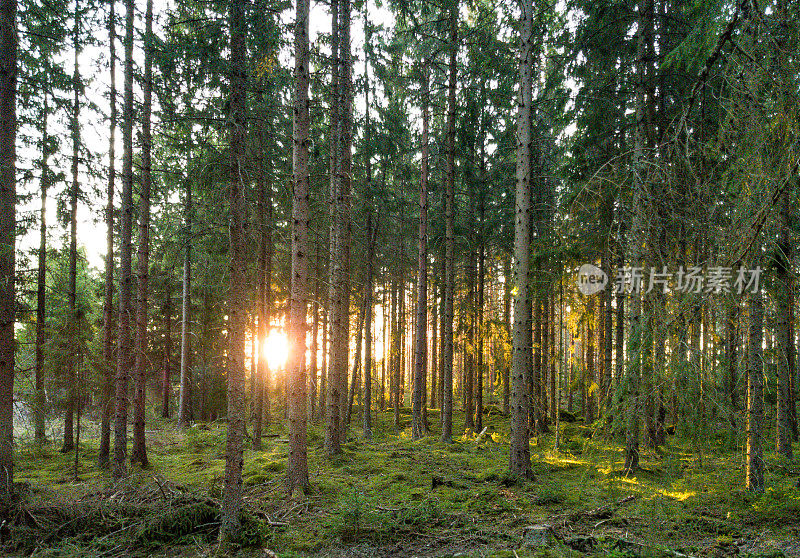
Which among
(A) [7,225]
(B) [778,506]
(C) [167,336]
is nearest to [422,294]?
(B) [778,506]

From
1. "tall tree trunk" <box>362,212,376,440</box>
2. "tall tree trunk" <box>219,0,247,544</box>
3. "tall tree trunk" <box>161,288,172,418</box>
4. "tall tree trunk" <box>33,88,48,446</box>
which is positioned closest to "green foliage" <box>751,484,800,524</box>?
"tall tree trunk" <box>219,0,247,544</box>

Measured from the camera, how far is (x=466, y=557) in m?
Result: 5.44

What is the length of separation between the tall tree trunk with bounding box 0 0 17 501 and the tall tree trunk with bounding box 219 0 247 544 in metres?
4.11

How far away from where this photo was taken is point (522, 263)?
9.47 metres

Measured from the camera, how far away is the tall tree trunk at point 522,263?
926cm

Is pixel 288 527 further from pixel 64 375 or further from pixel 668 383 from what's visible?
pixel 64 375

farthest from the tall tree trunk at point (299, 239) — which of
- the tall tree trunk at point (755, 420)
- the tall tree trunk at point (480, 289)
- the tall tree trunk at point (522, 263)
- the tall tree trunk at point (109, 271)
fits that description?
the tall tree trunk at point (480, 289)

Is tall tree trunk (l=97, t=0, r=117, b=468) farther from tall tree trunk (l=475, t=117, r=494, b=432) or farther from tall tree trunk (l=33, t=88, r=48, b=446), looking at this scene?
tall tree trunk (l=475, t=117, r=494, b=432)

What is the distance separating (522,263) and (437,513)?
5.17 m

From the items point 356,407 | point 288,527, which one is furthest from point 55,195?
point 356,407

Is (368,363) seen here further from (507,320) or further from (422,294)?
(507,320)

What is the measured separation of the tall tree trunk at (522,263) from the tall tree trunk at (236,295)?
560cm

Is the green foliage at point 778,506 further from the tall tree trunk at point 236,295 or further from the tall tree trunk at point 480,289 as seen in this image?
the tall tree trunk at point 480,289

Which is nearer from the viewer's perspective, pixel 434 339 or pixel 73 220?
pixel 73 220
